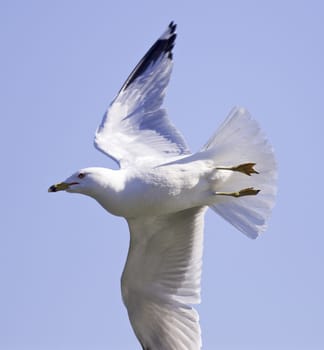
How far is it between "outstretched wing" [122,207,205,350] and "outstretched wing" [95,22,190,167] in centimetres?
71

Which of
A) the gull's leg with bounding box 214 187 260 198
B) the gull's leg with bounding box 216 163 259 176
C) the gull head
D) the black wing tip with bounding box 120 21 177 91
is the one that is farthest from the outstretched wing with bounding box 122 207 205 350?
Answer: the black wing tip with bounding box 120 21 177 91

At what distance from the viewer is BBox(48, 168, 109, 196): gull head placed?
362 inches

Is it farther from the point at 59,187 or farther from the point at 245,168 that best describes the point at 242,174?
the point at 59,187

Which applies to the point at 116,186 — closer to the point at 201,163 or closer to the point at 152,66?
the point at 201,163

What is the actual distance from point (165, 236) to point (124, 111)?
1.42m

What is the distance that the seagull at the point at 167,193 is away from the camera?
366 inches

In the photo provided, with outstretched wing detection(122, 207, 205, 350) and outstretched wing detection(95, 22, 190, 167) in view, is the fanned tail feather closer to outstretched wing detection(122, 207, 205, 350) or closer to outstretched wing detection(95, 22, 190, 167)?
outstretched wing detection(122, 207, 205, 350)

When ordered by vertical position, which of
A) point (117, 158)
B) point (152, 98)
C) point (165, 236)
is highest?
point (152, 98)

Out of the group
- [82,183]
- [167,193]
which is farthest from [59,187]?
[167,193]

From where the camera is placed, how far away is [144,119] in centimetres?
1086

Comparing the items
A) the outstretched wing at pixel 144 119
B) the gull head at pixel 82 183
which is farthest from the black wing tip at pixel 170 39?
the gull head at pixel 82 183

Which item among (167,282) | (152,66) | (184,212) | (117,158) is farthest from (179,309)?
(152,66)

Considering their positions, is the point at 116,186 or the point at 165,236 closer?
the point at 116,186

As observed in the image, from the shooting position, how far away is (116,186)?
912cm
